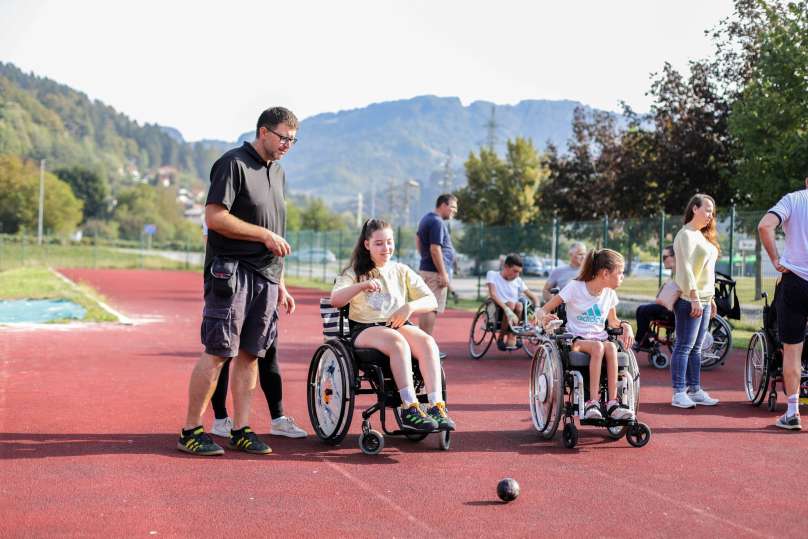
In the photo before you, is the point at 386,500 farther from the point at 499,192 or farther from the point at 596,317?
the point at 499,192

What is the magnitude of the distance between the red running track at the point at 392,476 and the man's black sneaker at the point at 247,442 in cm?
9

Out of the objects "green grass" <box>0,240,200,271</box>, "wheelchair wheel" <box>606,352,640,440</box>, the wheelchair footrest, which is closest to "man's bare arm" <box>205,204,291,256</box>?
the wheelchair footrest

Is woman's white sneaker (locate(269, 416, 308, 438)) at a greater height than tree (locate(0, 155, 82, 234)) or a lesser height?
lesser

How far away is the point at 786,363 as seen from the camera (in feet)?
26.4

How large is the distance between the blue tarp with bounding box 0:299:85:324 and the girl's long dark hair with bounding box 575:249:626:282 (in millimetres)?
12201

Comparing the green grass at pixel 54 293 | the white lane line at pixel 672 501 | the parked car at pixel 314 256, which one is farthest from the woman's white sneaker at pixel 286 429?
the parked car at pixel 314 256

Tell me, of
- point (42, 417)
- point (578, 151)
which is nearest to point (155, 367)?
point (42, 417)

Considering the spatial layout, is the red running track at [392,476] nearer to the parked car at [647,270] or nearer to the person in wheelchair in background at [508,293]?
the person in wheelchair in background at [508,293]

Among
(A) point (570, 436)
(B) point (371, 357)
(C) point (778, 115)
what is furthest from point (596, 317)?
(C) point (778, 115)

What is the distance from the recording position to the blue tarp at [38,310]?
62.0ft

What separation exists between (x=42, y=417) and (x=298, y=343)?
7.18 metres

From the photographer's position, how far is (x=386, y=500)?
5574 mm

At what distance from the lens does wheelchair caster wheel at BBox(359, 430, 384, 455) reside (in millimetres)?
6719

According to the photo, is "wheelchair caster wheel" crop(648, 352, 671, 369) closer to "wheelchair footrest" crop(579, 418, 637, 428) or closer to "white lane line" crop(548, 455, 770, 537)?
"wheelchair footrest" crop(579, 418, 637, 428)
